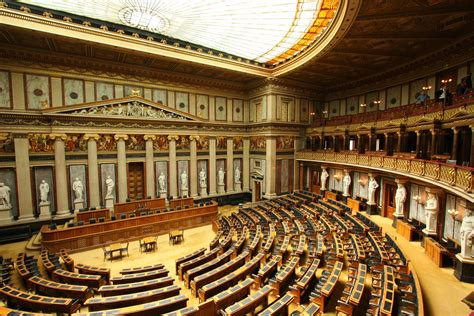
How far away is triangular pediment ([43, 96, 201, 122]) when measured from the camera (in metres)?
13.3

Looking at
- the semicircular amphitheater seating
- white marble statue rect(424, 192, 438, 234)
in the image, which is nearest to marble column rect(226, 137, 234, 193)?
the semicircular amphitheater seating

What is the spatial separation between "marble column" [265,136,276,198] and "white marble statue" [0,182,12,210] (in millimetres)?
16204

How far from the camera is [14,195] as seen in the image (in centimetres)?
1245

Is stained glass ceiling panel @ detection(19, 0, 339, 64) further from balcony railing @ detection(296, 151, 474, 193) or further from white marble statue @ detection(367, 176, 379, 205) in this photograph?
white marble statue @ detection(367, 176, 379, 205)

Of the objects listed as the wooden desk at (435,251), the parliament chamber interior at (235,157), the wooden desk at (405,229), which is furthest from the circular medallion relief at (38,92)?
the wooden desk at (405,229)

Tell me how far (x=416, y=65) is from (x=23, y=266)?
21.5 m

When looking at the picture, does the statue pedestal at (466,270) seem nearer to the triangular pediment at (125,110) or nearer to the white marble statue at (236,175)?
the white marble statue at (236,175)

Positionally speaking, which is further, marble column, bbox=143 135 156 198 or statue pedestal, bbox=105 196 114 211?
marble column, bbox=143 135 156 198

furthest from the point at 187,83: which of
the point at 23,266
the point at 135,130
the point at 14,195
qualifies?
the point at 23,266

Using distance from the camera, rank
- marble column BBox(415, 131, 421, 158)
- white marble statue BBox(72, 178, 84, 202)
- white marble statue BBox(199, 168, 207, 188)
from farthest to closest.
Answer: white marble statue BBox(199, 168, 207, 188), white marble statue BBox(72, 178, 84, 202), marble column BBox(415, 131, 421, 158)

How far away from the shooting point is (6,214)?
12.1 m

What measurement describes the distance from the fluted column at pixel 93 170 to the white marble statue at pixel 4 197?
371 centimetres

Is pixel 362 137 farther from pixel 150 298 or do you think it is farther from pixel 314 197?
pixel 150 298

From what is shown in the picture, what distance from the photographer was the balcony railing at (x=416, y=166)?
21.2 ft
